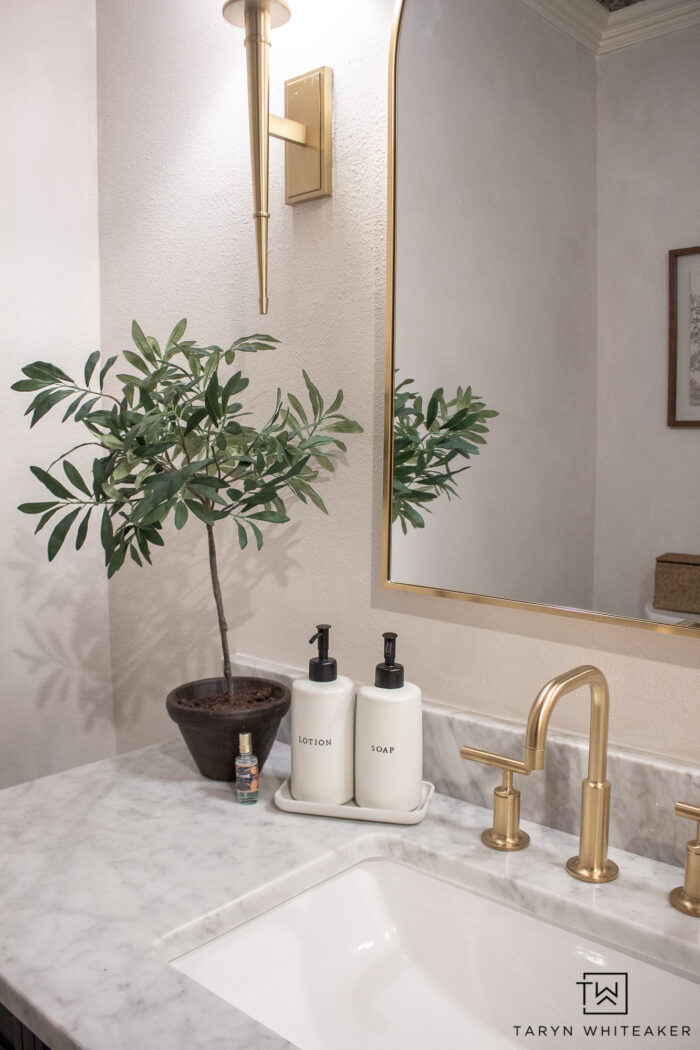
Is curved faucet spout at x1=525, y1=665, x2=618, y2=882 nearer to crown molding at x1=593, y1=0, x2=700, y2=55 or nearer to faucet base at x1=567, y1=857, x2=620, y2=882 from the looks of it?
faucet base at x1=567, y1=857, x2=620, y2=882

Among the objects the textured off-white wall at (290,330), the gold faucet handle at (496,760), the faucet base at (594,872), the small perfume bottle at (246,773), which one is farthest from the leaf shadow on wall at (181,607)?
the faucet base at (594,872)

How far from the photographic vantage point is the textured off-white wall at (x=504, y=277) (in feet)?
2.95

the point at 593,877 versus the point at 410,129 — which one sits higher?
the point at 410,129

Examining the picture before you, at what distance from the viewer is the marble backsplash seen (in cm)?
86

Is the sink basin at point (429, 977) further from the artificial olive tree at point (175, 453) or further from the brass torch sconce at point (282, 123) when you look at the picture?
the brass torch sconce at point (282, 123)

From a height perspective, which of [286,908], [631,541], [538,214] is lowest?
[286,908]

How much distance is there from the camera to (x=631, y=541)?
878mm

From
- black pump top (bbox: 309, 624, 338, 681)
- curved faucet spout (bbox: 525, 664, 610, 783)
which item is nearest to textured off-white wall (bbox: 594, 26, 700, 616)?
curved faucet spout (bbox: 525, 664, 610, 783)

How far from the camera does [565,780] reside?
0.92 metres

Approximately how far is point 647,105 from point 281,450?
20.8 inches

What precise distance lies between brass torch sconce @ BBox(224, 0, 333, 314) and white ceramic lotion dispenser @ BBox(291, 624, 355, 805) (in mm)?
531

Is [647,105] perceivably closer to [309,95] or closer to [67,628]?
[309,95]

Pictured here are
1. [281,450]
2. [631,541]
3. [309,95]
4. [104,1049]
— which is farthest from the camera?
[309,95]

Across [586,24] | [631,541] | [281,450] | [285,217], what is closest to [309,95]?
[285,217]
